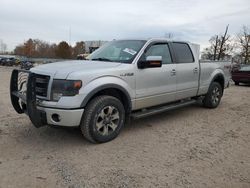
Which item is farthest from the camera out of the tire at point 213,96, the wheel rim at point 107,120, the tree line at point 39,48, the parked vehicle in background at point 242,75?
the tree line at point 39,48

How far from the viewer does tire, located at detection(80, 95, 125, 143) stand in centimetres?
422

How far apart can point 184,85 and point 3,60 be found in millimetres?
44273

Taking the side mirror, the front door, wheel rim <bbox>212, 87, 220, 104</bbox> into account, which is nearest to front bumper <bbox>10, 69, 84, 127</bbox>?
the front door

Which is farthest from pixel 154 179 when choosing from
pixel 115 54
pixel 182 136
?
pixel 115 54

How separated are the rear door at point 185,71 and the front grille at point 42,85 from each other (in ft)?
9.41

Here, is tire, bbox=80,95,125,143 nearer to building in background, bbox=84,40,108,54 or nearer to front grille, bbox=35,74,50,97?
front grille, bbox=35,74,50,97

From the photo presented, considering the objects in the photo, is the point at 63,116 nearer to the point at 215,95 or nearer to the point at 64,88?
the point at 64,88

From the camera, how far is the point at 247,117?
652 cm

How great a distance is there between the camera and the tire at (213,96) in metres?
7.24

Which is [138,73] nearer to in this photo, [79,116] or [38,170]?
[79,116]

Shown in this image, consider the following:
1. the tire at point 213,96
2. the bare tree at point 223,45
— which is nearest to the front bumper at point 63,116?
the tire at point 213,96

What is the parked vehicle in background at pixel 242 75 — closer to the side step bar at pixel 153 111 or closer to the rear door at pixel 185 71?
the rear door at pixel 185 71

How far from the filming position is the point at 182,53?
6.16m

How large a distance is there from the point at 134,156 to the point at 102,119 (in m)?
0.86
